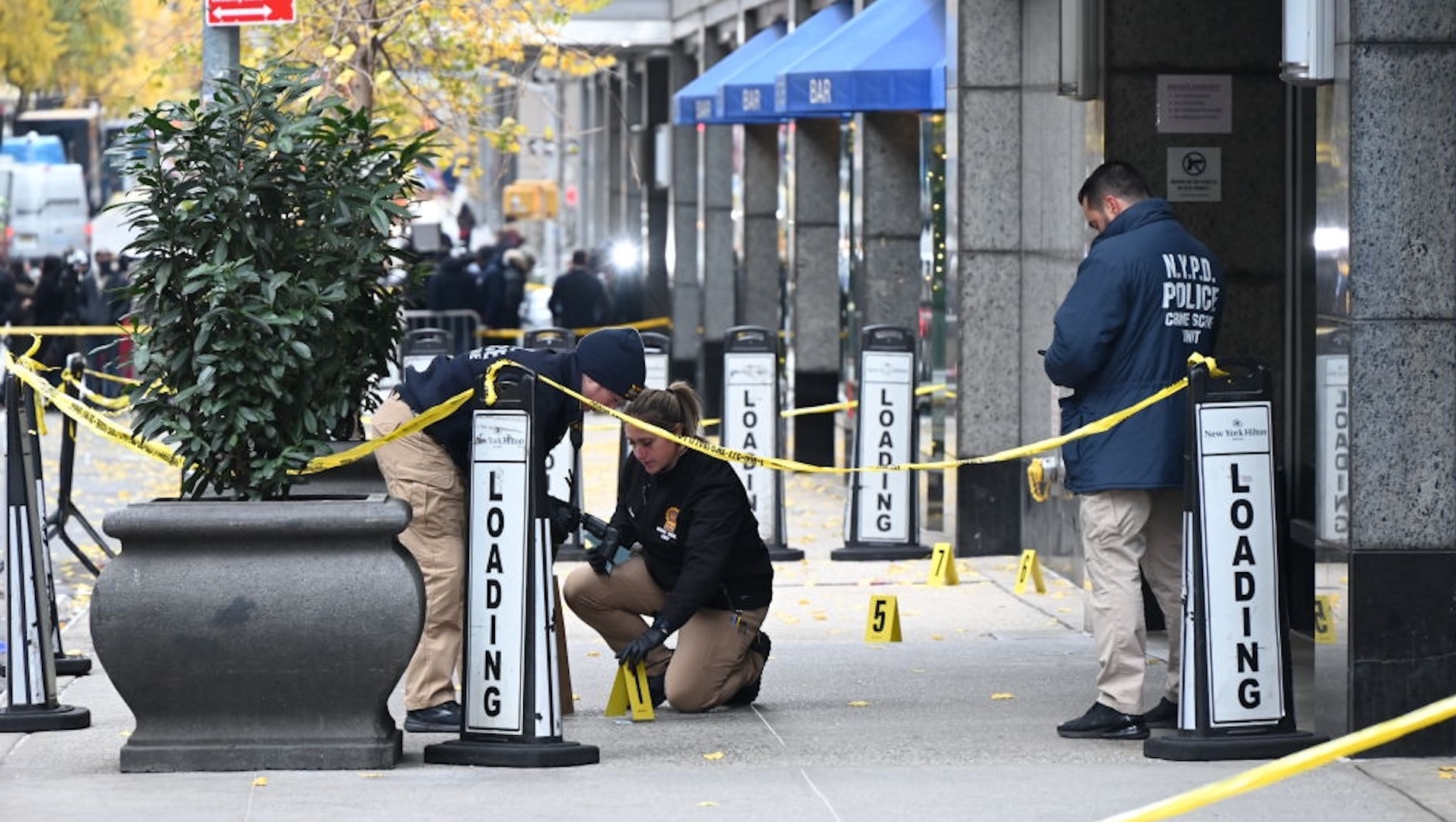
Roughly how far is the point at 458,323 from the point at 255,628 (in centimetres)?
2274

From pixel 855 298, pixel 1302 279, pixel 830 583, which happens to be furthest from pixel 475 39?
pixel 1302 279

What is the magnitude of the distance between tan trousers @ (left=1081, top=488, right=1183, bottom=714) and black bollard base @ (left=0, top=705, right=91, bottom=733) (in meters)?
3.45

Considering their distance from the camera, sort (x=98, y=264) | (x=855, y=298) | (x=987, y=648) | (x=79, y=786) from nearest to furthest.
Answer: (x=79, y=786) → (x=987, y=648) → (x=855, y=298) → (x=98, y=264)

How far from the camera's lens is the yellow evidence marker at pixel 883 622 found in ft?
35.8

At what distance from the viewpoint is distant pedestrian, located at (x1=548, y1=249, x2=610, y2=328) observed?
28.6 metres

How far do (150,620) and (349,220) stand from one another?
1.39 meters

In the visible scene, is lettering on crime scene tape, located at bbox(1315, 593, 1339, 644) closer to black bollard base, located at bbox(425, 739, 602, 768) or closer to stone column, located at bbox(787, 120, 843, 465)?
black bollard base, located at bbox(425, 739, 602, 768)

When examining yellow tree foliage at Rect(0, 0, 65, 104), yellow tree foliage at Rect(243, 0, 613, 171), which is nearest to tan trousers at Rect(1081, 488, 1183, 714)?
yellow tree foliage at Rect(243, 0, 613, 171)

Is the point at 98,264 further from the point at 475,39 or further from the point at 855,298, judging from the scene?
the point at 855,298

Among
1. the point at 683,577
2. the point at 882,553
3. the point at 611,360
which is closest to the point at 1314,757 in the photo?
the point at 611,360

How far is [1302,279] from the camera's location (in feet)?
36.3

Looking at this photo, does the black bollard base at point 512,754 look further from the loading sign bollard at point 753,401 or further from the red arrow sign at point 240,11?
the loading sign bollard at point 753,401

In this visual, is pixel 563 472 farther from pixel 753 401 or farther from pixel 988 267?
pixel 988 267

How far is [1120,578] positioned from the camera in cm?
841
